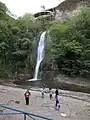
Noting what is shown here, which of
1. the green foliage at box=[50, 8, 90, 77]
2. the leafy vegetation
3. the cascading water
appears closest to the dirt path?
the green foliage at box=[50, 8, 90, 77]

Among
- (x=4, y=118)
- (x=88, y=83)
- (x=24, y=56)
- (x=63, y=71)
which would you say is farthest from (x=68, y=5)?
(x=4, y=118)

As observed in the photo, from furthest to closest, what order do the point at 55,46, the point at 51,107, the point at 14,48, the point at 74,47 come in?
1. the point at 14,48
2. the point at 55,46
3. the point at 74,47
4. the point at 51,107

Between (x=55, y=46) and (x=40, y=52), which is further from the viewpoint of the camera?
(x=40, y=52)

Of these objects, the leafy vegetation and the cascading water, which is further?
the cascading water

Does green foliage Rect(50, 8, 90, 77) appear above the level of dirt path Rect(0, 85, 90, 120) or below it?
above

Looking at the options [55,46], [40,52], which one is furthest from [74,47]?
[40,52]

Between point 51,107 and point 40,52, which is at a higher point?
point 40,52

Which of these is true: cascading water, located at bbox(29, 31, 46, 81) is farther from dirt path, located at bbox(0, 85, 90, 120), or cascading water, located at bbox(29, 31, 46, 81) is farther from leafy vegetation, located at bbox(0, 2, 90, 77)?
dirt path, located at bbox(0, 85, 90, 120)

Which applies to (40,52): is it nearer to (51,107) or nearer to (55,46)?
(55,46)

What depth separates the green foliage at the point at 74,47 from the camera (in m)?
33.3

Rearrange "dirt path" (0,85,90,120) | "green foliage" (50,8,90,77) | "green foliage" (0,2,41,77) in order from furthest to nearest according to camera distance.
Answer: "green foliage" (0,2,41,77)
"green foliage" (50,8,90,77)
"dirt path" (0,85,90,120)

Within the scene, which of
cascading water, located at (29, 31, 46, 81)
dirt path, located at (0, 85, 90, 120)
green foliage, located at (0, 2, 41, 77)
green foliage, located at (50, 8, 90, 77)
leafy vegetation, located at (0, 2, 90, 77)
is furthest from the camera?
green foliage, located at (0, 2, 41, 77)

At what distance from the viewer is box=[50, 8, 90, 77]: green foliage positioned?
33312mm

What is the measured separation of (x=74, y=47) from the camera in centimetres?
3350
